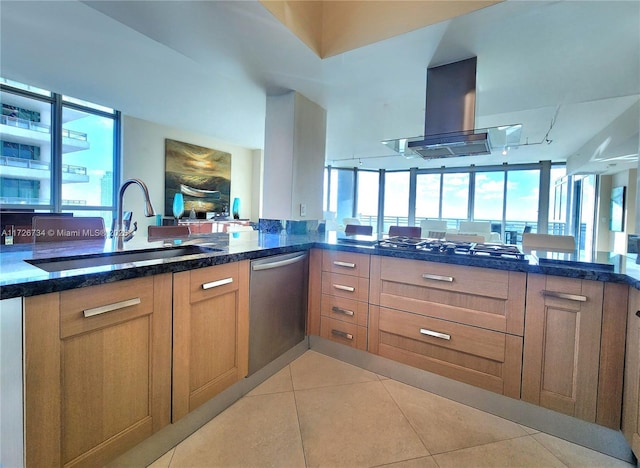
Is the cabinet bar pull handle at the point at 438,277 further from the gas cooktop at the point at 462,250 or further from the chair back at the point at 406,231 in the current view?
the chair back at the point at 406,231

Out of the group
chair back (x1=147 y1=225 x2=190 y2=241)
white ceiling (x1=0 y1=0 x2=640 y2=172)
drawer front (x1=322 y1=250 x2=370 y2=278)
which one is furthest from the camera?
chair back (x1=147 y1=225 x2=190 y2=241)

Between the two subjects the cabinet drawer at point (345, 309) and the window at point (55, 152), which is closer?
the cabinet drawer at point (345, 309)

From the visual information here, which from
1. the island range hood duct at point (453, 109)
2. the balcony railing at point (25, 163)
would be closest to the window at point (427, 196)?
the island range hood duct at point (453, 109)

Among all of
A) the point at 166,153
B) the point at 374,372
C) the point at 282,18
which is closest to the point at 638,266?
the point at 374,372

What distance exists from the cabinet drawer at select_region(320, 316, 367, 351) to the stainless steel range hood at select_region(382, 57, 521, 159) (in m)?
1.48

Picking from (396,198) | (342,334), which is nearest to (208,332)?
(342,334)

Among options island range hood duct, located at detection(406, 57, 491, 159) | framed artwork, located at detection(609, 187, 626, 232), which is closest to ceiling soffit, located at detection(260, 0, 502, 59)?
island range hood duct, located at detection(406, 57, 491, 159)

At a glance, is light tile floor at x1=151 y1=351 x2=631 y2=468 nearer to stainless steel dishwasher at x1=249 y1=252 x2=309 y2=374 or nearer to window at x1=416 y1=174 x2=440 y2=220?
stainless steel dishwasher at x1=249 y1=252 x2=309 y2=374

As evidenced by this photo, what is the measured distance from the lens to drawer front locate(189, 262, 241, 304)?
1343 millimetres

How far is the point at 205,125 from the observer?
489 cm

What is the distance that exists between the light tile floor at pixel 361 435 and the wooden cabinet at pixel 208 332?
206 millimetres

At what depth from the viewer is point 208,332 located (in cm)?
143

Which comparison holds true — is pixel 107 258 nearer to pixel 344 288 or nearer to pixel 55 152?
pixel 344 288

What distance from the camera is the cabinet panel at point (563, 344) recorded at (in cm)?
134
